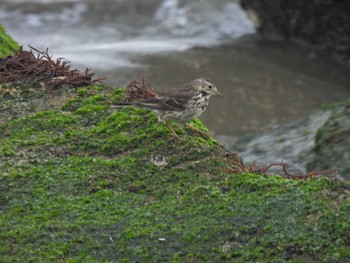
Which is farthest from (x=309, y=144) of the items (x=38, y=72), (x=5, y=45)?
(x=38, y=72)

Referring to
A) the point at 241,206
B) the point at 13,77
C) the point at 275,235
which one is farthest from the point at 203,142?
the point at 13,77

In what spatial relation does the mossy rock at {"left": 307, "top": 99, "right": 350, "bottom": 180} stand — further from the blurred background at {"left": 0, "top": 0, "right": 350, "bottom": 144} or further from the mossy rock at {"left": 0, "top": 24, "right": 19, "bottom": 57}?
the mossy rock at {"left": 0, "top": 24, "right": 19, "bottom": 57}

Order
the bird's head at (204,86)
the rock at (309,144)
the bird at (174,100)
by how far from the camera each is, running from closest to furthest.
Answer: the bird at (174,100) → the bird's head at (204,86) → the rock at (309,144)

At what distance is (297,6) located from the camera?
53.6ft

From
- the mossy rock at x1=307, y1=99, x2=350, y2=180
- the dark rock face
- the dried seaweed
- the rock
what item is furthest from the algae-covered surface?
the dark rock face

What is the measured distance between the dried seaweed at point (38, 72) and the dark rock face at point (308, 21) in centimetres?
875

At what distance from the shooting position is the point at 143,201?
A: 554 cm

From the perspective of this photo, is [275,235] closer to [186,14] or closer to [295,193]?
[295,193]

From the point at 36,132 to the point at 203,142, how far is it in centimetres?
135

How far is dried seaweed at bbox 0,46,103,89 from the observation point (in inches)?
296

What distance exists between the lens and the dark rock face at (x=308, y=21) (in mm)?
15477

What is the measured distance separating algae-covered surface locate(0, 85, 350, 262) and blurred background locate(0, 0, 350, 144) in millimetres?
6387

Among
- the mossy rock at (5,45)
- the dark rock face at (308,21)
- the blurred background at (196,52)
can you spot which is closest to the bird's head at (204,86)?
the mossy rock at (5,45)

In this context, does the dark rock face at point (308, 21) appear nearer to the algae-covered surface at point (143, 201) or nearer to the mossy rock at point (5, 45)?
the mossy rock at point (5, 45)
